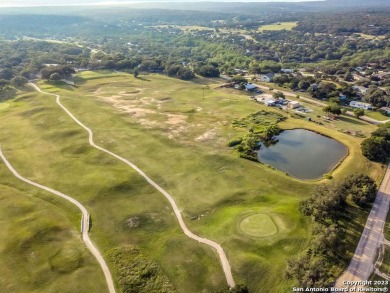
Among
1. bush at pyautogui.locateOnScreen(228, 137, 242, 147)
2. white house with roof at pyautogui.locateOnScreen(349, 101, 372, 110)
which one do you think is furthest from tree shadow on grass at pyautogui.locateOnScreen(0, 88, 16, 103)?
white house with roof at pyautogui.locateOnScreen(349, 101, 372, 110)

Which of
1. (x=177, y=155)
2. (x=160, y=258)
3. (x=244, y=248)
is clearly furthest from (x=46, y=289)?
(x=177, y=155)

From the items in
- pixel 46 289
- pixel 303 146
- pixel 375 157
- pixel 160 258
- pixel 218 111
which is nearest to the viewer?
pixel 46 289

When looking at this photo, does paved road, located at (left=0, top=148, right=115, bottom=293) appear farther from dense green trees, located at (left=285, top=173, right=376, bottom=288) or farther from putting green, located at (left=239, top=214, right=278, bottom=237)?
dense green trees, located at (left=285, top=173, right=376, bottom=288)

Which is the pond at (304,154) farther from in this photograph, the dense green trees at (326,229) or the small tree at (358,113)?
the small tree at (358,113)

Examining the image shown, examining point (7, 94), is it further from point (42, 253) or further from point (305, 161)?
point (305, 161)

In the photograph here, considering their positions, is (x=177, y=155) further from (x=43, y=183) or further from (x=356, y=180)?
(x=356, y=180)

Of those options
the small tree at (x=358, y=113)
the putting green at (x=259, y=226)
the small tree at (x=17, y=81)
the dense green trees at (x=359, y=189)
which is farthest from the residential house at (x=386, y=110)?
the small tree at (x=17, y=81)

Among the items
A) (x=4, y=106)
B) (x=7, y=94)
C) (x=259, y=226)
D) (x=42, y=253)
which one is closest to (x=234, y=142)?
(x=259, y=226)
